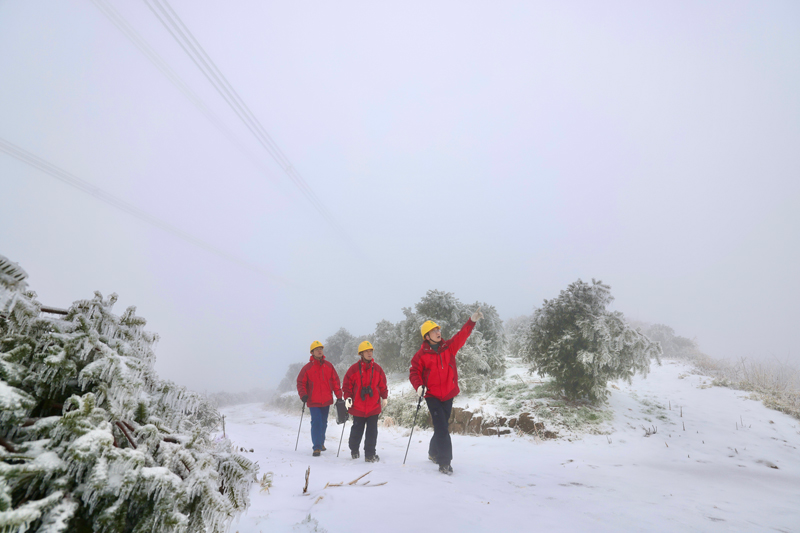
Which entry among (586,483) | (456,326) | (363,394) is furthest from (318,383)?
(456,326)

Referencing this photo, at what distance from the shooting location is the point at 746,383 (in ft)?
32.8

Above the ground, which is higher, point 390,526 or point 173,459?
point 173,459

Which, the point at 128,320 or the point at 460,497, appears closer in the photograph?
the point at 128,320

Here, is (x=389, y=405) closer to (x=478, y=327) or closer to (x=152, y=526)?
(x=478, y=327)

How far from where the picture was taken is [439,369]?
18.2 ft

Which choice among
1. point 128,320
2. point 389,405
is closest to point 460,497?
point 128,320

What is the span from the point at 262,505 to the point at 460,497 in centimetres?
197

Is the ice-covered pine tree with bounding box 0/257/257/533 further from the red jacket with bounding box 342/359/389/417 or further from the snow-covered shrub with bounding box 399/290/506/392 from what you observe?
the snow-covered shrub with bounding box 399/290/506/392

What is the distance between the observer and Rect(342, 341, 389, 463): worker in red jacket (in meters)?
6.50

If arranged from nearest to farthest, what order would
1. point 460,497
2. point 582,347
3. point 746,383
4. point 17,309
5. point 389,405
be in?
point 17,309 → point 460,497 → point 582,347 → point 746,383 → point 389,405

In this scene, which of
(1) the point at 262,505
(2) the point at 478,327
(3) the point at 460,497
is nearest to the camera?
(1) the point at 262,505

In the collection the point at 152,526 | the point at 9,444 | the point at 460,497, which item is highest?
the point at 9,444

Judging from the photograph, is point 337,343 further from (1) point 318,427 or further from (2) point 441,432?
(2) point 441,432

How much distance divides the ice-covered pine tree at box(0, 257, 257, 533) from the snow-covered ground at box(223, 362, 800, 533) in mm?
1036
